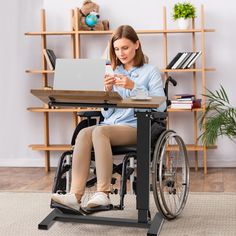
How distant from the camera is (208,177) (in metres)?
4.61

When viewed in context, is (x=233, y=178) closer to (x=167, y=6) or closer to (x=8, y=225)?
(x=167, y=6)

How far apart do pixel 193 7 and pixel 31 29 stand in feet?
4.68

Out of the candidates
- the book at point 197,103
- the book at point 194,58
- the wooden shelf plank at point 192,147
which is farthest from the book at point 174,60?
the wooden shelf plank at point 192,147

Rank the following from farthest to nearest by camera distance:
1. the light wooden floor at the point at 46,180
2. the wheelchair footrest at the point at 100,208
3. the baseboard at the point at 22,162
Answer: the baseboard at the point at 22,162 < the light wooden floor at the point at 46,180 < the wheelchair footrest at the point at 100,208

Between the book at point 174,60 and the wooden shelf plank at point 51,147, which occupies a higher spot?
the book at point 174,60

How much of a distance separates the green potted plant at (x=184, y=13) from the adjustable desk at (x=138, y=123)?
1.90 meters

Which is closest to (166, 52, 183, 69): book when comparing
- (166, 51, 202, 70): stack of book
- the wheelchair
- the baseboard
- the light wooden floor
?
(166, 51, 202, 70): stack of book

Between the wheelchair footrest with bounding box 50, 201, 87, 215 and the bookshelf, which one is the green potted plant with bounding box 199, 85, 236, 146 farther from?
the wheelchair footrest with bounding box 50, 201, 87, 215

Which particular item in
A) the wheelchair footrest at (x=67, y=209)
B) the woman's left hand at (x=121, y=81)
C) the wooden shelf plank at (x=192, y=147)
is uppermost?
the woman's left hand at (x=121, y=81)

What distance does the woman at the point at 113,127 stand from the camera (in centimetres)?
296

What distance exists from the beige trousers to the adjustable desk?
0.17 metres

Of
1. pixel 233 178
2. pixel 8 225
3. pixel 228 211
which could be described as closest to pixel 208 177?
pixel 233 178

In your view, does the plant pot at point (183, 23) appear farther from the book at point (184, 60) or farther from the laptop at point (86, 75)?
the laptop at point (86, 75)

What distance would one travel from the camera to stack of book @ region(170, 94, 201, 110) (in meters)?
4.75
